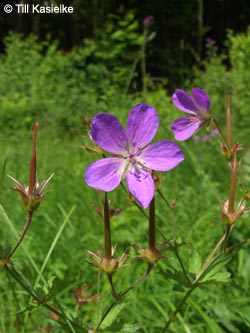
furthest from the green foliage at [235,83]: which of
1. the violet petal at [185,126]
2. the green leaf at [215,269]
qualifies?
the green leaf at [215,269]

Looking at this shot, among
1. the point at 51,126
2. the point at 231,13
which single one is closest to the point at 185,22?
the point at 231,13

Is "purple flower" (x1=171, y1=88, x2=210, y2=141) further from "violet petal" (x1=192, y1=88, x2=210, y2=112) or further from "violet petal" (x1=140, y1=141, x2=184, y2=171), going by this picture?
"violet petal" (x1=140, y1=141, x2=184, y2=171)

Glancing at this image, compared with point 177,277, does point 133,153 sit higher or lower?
higher

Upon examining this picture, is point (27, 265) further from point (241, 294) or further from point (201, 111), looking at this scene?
point (201, 111)

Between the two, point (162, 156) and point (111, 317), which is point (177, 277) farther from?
point (162, 156)

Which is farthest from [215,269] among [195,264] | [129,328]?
[129,328]

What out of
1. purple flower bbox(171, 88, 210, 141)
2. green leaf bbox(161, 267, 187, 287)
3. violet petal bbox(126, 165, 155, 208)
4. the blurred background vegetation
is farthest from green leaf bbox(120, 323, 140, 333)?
purple flower bbox(171, 88, 210, 141)
